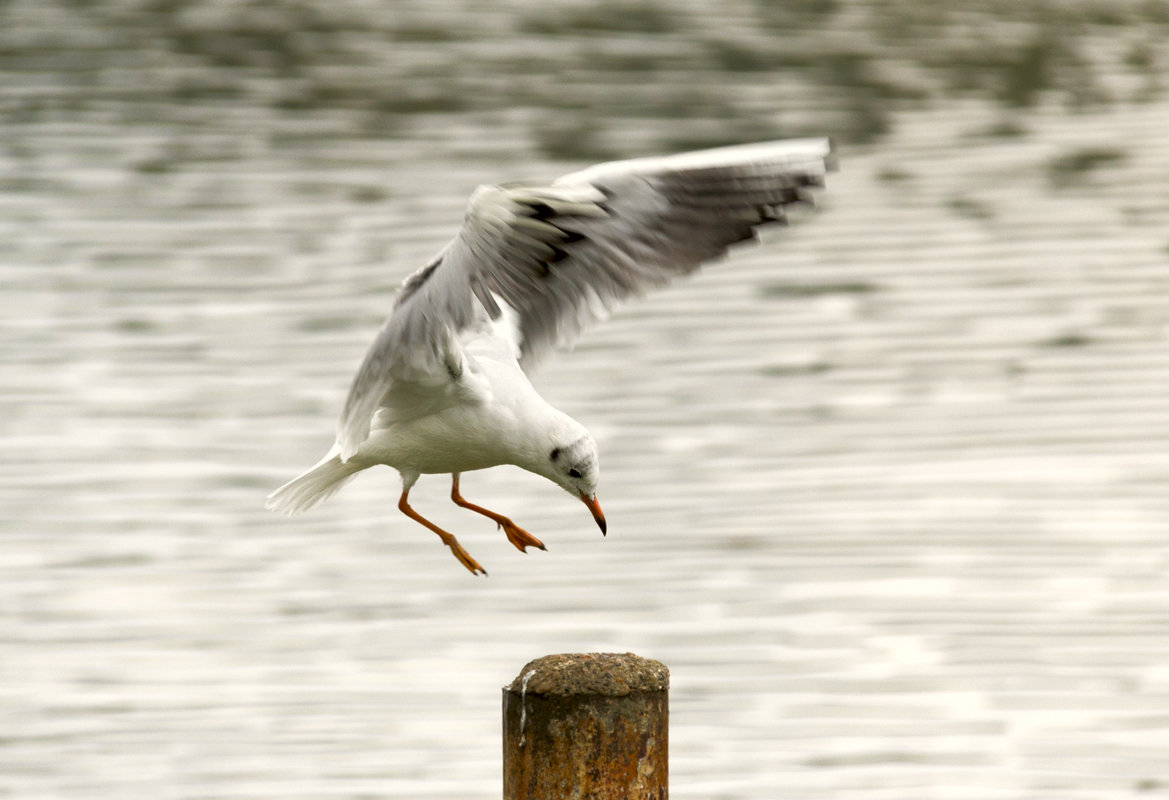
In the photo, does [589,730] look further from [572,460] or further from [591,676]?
[572,460]

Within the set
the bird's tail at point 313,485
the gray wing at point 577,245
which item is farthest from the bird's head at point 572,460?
the bird's tail at point 313,485

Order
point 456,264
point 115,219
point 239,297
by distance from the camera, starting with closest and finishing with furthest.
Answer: point 456,264, point 239,297, point 115,219

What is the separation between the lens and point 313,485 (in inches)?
164

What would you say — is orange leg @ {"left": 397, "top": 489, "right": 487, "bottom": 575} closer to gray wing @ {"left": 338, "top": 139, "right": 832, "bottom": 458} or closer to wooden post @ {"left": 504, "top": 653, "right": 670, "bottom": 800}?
Answer: gray wing @ {"left": 338, "top": 139, "right": 832, "bottom": 458}

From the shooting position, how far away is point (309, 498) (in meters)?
4.23

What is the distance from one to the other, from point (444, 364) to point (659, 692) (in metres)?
1.13

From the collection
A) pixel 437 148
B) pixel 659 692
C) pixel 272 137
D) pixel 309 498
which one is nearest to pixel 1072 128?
pixel 437 148

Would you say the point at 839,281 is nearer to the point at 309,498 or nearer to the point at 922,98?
the point at 922,98

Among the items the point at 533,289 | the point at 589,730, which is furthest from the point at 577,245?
the point at 589,730

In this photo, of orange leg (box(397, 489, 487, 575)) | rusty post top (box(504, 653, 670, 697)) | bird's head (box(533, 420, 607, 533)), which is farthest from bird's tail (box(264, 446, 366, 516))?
rusty post top (box(504, 653, 670, 697))

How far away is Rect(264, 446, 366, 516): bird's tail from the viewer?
404 centimetres

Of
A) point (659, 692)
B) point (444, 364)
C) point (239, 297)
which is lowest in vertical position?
point (239, 297)

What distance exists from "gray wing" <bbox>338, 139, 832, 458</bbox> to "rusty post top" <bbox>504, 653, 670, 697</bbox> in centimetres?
89

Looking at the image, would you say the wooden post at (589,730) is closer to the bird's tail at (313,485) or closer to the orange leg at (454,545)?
the orange leg at (454,545)
